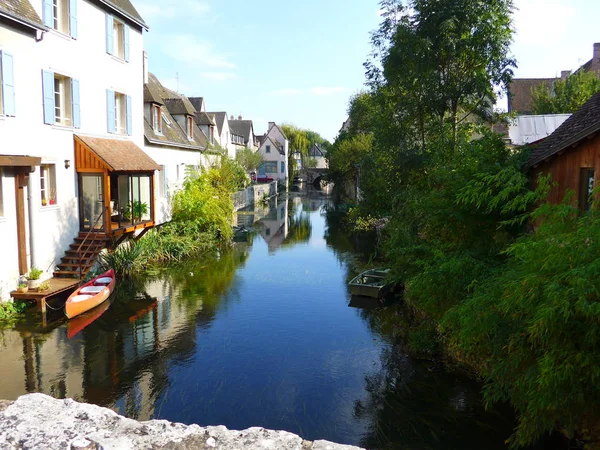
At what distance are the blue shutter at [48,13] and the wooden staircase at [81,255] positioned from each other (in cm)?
700

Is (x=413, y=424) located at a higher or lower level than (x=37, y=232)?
lower

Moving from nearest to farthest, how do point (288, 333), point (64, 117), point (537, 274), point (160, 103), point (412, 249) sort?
point (537, 274) < point (412, 249) < point (288, 333) < point (64, 117) < point (160, 103)

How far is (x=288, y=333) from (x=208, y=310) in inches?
135

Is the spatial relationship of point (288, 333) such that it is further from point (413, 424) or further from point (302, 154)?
point (302, 154)

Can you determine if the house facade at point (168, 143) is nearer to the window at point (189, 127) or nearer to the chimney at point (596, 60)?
the window at point (189, 127)

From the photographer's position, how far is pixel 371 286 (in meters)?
17.4

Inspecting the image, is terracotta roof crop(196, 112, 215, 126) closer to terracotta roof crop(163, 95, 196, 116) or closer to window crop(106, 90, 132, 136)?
terracotta roof crop(163, 95, 196, 116)

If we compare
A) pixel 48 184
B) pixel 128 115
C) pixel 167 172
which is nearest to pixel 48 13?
pixel 48 184

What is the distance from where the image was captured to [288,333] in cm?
1436

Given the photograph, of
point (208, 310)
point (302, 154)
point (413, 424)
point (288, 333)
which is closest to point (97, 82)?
point (208, 310)

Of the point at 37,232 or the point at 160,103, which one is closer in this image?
the point at 37,232

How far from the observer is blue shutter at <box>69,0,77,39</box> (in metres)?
16.7

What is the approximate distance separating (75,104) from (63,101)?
39cm

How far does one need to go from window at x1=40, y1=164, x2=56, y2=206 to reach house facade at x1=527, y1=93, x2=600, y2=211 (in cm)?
1464
